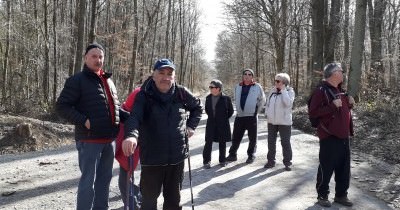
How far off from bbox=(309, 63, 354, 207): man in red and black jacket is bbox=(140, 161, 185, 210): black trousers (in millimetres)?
2725

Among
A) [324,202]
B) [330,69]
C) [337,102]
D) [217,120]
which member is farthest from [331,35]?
[324,202]

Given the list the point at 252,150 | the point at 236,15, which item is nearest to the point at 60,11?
the point at 236,15

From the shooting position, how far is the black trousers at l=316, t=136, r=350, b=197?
6.03 meters

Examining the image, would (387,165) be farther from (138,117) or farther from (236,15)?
(236,15)

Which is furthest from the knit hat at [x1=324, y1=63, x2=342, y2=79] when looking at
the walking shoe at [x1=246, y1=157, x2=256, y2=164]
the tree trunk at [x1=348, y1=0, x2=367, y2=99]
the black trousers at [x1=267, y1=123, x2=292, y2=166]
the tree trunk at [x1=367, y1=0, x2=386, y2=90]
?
the tree trunk at [x1=367, y1=0, x2=386, y2=90]

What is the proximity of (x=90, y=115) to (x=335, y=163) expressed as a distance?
3.69 meters

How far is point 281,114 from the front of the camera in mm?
8375

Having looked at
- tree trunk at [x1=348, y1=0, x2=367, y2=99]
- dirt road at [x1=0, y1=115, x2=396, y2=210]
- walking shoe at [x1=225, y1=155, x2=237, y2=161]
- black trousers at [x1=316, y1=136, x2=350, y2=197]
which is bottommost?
dirt road at [x1=0, y1=115, x2=396, y2=210]

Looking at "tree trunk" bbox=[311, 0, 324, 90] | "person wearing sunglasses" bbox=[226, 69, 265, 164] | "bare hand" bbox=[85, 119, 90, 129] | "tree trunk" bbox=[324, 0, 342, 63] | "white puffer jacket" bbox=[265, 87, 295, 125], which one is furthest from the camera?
"tree trunk" bbox=[311, 0, 324, 90]

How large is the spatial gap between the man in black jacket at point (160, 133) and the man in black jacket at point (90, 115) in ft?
2.39

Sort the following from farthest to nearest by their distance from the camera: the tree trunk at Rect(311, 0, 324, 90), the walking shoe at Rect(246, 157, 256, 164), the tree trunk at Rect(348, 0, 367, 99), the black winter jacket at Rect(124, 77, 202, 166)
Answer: the tree trunk at Rect(311, 0, 324, 90), the tree trunk at Rect(348, 0, 367, 99), the walking shoe at Rect(246, 157, 256, 164), the black winter jacket at Rect(124, 77, 202, 166)

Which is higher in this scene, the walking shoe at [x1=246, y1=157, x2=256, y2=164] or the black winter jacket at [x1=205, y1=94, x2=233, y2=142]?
the black winter jacket at [x1=205, y1=94, x2=233, y2=142]

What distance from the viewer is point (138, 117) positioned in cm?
399

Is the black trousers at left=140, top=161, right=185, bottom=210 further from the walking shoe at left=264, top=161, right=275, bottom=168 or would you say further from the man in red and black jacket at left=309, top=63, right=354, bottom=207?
the walking shoe at left=264, top=161, right=275, bottom=168
